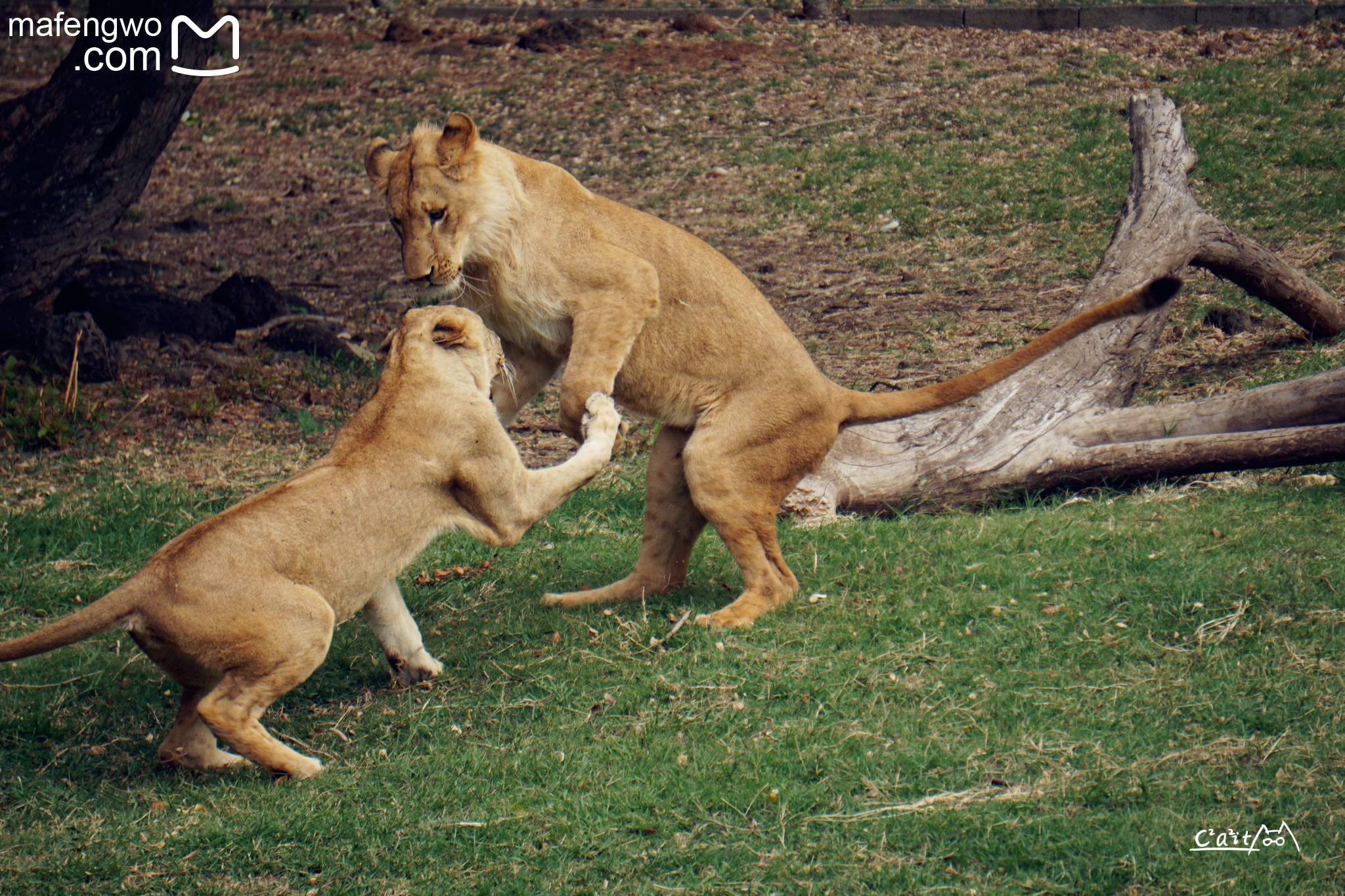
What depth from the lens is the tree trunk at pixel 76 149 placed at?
8.01 meters

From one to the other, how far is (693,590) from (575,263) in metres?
1.56

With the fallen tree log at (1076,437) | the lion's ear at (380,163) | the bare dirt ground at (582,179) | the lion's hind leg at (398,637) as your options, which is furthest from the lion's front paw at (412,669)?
the bare dirt ground at (582,179)

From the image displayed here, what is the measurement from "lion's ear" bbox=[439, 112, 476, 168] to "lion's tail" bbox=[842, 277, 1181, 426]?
6.09ft

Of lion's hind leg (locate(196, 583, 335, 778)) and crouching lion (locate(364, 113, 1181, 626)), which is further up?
crouching lion (locate(364, 113, 1181, 626))

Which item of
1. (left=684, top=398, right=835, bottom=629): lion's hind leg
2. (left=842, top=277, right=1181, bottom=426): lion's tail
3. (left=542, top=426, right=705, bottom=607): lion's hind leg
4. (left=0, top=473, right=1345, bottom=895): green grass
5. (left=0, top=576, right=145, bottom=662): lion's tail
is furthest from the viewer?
(left=542, top=426, right=705, bottom=607): lion's hind leg

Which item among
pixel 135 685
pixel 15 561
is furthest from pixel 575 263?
pixel 15 561

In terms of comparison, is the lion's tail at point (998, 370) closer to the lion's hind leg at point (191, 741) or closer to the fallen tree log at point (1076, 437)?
the fallen tree log at point (1076, 437)

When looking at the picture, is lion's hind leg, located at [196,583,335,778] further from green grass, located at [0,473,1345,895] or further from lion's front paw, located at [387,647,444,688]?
lion's front paw, located at [387,647,444,688]

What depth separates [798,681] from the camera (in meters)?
4.28

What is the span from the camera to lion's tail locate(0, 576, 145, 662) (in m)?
3.68

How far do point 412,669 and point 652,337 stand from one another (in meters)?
1.65

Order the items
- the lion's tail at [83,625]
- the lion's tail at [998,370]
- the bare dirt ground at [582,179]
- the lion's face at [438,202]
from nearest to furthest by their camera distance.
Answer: the lion's tail at [83,625] < the lion's tail at [998,370] < the lion's face at [438,202] < the bare dirt ground at [582,179]

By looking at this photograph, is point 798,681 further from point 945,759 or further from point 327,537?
point 327,537

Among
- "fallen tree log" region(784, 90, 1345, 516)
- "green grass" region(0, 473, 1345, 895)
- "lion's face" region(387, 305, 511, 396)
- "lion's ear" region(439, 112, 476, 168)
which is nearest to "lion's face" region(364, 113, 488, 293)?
"lion's ear" region(439, 112, 476, 168)
